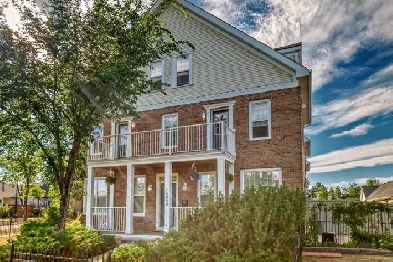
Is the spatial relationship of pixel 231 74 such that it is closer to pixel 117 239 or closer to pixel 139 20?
pixel 139 20

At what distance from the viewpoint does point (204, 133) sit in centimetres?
1420

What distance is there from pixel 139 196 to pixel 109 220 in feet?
5.67

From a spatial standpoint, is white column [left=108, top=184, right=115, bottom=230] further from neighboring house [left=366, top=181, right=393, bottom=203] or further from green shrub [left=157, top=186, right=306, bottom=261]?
neighboring house [left=366, top=181, right=393, bottom=203]

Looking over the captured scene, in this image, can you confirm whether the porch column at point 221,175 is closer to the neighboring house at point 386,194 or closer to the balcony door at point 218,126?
the balcony door at point 218,126

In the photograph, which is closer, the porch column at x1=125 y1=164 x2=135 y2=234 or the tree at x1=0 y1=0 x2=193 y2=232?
the tree at x1=0 y1=0 x2=193 y2=232

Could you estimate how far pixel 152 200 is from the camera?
15203 mm

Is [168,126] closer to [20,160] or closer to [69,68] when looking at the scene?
[69,68]

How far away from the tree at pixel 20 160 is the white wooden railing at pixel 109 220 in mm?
3522

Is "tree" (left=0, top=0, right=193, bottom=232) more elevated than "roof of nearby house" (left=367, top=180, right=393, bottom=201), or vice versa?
"tree" (left=0, top=0, right=193, bottom=232)

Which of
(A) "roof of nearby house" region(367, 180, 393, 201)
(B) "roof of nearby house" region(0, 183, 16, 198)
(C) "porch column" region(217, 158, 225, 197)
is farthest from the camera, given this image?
(B) "roof of nearby house" region(0, 183, 16, 198)

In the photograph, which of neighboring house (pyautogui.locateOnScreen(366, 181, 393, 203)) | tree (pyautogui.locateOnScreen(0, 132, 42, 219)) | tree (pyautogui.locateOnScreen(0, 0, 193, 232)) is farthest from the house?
neighboring house (pyautogui.locateOnScreen(366, 181, 393, 203))

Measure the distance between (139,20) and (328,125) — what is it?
13.9 m

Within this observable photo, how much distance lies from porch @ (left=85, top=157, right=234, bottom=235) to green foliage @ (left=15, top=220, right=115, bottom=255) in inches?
101

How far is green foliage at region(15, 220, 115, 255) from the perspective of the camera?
9305 mm
